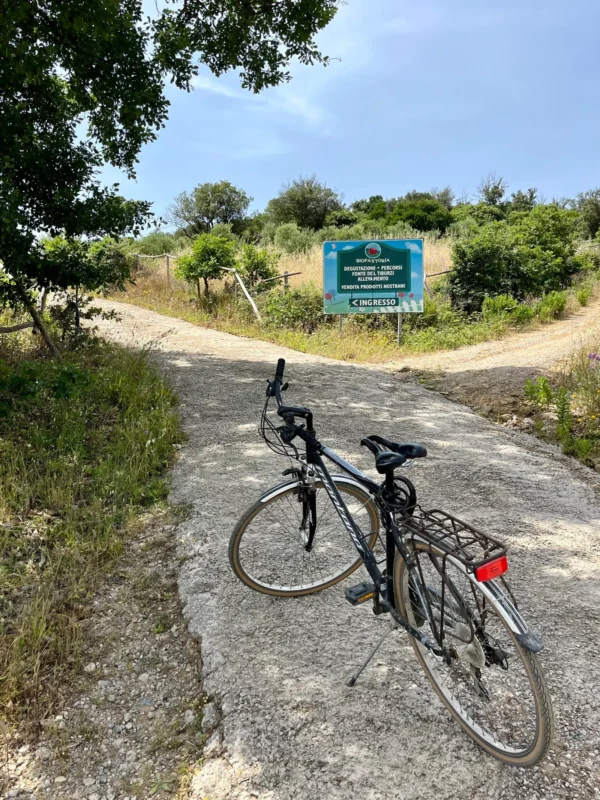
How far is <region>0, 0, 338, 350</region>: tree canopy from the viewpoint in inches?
233

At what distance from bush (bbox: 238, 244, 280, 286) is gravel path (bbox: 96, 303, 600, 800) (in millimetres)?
9329

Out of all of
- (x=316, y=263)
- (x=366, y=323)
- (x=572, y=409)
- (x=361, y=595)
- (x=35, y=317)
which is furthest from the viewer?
(x=316, y=263)

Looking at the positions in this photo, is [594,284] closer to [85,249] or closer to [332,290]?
[332,290]

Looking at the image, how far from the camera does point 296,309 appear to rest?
1298 centimetres

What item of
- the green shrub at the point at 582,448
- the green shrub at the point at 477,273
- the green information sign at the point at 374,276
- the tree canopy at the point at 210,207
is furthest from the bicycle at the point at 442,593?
the tree canopy at the point at 210,207

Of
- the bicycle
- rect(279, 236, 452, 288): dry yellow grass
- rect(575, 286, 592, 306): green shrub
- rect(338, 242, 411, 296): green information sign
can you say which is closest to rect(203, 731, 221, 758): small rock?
the bicycle

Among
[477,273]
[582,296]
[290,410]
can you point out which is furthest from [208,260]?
[290,410]

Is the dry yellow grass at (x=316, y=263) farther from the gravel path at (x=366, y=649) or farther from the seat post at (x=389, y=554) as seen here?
the seat post at (x=389, y=554)

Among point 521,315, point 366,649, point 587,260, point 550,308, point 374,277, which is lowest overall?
point 366,649

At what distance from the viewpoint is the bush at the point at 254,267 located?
47.1 feet

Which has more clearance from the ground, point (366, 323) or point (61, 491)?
point (366, 323)

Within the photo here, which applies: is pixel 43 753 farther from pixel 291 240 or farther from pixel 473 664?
pixel 291 240

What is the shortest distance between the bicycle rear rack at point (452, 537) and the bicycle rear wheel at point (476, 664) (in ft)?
0.19

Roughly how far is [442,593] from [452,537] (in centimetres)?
23
